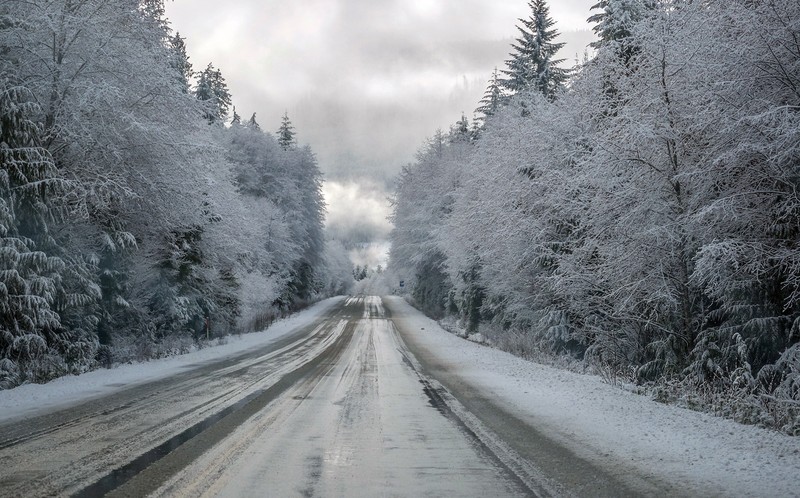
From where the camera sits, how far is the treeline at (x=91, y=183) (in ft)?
37.4

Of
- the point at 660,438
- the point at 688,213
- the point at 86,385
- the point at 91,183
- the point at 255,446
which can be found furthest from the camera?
the point at 91,183

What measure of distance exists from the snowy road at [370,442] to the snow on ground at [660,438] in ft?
0.08

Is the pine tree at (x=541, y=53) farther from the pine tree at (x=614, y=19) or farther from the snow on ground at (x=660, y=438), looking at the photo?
the snow on ground at (x=660, y=438)

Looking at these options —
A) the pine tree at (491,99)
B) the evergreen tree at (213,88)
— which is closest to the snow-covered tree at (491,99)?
the pine tree at (491,99)

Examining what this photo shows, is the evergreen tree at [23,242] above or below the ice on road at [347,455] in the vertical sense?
above

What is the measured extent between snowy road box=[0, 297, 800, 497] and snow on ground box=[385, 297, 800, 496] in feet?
0.08

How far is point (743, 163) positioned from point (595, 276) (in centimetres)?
547

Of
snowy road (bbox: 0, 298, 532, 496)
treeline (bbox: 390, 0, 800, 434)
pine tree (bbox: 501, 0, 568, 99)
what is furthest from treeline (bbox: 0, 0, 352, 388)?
pine tree (bbox: 501, 0, 568, 99)

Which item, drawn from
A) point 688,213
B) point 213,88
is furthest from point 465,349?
point 213,88

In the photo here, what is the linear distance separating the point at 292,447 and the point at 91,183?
934 centimetres

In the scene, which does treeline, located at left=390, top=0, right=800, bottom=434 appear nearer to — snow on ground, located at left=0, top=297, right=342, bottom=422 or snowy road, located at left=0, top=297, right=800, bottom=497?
snowy road, located at left=0, top=297, right=800, bottom=497

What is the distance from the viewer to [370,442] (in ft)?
21.6

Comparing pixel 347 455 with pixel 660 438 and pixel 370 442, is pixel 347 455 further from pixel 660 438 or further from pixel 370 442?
pixel 660 438

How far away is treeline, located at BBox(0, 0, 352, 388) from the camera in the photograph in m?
11.4
